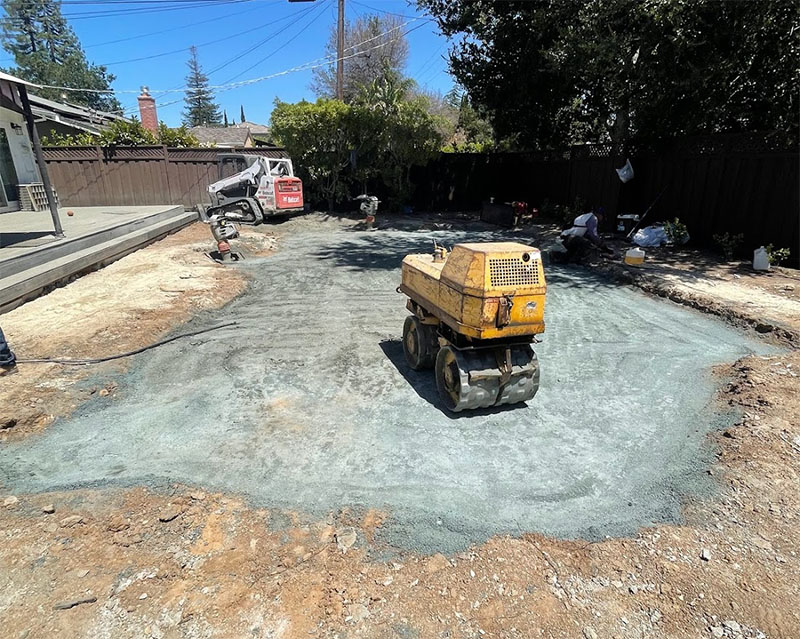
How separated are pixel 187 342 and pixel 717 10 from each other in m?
10.1

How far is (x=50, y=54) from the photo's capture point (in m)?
54.8

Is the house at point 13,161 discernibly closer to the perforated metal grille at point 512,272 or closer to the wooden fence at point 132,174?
the wooden fence at point 132,174

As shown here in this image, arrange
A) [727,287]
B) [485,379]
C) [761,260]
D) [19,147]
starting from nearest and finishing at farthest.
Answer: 1. [485,379]
2. [727,287]
3. [761,260]
4. [19,147]

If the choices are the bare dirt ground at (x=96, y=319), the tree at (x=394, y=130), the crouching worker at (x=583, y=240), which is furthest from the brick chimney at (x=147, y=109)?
the crouching worker at (x=583, y=240)

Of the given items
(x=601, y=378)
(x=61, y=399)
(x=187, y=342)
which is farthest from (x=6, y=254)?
(x=601, y=378)

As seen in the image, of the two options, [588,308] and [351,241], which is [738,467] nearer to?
[588,308]

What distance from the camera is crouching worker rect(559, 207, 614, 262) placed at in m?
9.29

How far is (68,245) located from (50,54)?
65192 mm

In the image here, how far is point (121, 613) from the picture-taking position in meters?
2.24

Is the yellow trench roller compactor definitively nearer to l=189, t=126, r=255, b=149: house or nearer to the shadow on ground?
the shadow on ground

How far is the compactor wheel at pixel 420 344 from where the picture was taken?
4.68 metres

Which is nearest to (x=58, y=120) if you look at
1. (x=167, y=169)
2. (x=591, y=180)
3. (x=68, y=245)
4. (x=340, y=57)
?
(x=167, y=169)

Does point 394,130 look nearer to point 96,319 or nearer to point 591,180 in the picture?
point 591,180

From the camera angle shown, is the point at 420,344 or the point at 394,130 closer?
the point at 420,344
